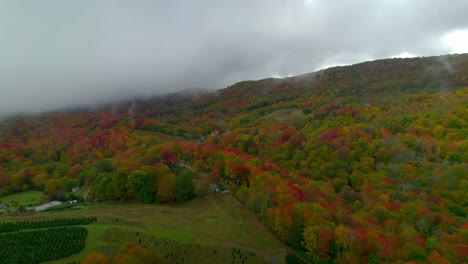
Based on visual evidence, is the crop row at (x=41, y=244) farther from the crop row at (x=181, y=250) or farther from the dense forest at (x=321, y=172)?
the dense forest at (x=321, y=172)

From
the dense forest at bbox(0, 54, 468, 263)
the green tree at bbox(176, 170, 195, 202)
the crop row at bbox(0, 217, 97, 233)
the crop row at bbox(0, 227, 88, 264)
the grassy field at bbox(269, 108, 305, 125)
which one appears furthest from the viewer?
the grassy field at bbox(269, 108, 305, 125)

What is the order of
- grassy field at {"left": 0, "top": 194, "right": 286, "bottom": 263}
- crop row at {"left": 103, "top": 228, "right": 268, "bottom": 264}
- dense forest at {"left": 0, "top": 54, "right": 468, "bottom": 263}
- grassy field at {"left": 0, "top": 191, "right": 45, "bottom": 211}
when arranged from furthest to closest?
grassy field at {"left": 0, "top": 191, "right": 45, "bottom": 211}
dense forest at {"left": 0, "top": 54, "right": 468, "bottom": 263}
grassy field at {"left": 0, "top": 194, "right": 286, "bottom": 263}
crop row at {"left": 103, "top": 228, "right": 268, "bottom": 264}

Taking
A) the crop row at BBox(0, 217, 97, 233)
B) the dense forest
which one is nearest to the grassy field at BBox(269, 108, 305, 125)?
the dense forest

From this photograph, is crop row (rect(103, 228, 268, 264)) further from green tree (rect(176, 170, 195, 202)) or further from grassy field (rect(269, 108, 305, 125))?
grassy field (rect(269, 108, 305, 125))

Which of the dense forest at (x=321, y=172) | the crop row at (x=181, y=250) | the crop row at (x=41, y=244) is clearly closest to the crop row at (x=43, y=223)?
the crop row at (x=41, y=244)

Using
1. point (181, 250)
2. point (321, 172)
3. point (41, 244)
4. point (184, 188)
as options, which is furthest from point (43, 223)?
point (321, 172)

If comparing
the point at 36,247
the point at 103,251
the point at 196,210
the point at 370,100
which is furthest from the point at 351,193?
the point at 370,100
